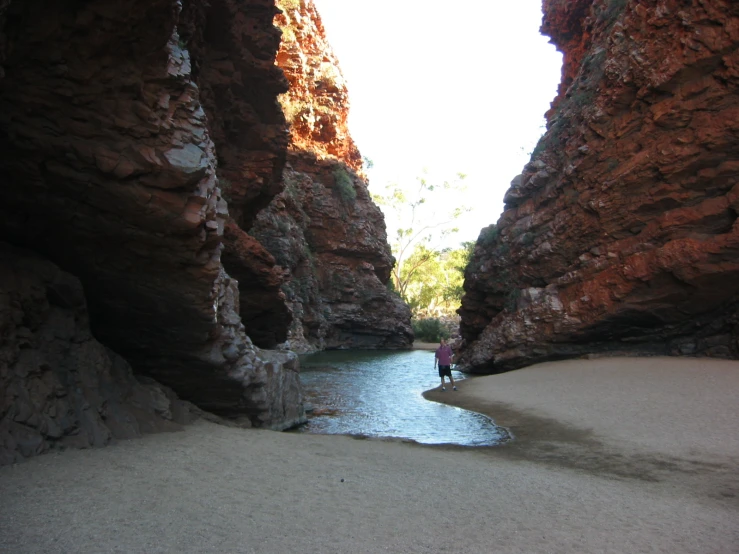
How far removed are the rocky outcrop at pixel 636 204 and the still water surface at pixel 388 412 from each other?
487 centimetres

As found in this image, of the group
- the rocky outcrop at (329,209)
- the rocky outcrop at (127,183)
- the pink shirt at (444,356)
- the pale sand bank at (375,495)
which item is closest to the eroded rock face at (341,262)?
the rocky outcrop at (329,209)

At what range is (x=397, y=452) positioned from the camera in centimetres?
686

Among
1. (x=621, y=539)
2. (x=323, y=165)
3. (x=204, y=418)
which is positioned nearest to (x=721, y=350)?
(x=621, y=539)

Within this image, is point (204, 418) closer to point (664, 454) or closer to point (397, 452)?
point (397, 452)

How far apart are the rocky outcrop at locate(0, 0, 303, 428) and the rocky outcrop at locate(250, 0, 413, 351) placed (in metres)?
27.9

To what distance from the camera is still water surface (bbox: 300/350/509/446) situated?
955cm

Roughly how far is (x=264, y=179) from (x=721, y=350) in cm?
1456

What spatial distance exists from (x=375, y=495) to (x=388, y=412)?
7542 millimetres

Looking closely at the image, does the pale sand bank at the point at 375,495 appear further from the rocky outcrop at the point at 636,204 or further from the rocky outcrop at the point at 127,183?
the rocky outcrop at the point at 636,204

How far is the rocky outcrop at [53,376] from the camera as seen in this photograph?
5.04 m

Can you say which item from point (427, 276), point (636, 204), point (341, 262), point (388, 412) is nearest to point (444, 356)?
point (388, 412)

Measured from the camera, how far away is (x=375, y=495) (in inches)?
183

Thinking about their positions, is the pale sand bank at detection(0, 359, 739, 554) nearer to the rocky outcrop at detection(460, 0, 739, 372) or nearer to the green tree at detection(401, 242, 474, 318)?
the rocky outcrop at detection(460, 0, 739, 372)

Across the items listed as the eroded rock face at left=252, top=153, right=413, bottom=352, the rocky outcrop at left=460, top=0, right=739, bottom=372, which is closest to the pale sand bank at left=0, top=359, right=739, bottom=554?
the rocky outcrop at left=460, top=0, right=739, bottom=372
